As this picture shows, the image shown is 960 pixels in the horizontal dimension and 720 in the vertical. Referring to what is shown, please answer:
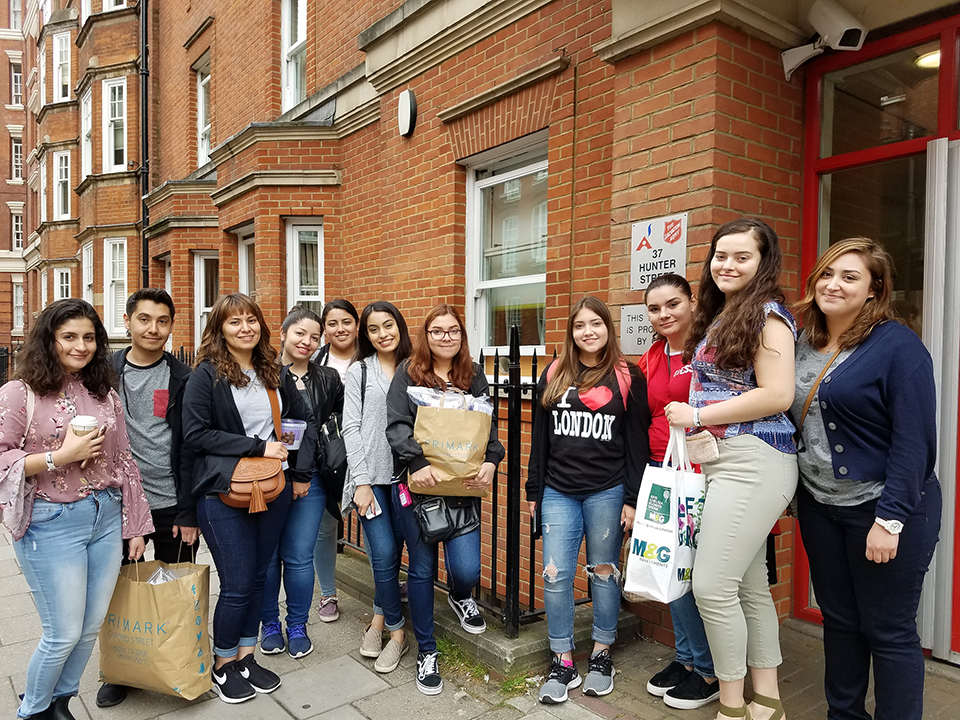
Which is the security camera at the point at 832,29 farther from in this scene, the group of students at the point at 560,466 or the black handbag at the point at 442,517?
the black handbag at the point at 442,517

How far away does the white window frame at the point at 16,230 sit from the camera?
108 feet

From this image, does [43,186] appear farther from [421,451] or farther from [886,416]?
[886,416]

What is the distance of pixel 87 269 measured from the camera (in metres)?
16.9

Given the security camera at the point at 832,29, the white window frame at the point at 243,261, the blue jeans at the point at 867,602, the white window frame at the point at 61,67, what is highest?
the white window frame at the point at 61,67

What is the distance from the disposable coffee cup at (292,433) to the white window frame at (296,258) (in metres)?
4.62

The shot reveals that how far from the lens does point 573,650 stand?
3262 millimetres

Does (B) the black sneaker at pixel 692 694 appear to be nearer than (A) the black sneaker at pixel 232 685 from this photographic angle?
Yes

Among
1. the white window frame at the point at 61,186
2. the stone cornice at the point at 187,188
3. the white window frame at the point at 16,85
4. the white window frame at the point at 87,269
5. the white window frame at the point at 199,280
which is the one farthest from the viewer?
the white window frame at the point at 16,85

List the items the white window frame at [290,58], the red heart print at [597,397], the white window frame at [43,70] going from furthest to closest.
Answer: the white window frame at [43,70] < the white window frame at [290,58] < the red heart print at [597,397]

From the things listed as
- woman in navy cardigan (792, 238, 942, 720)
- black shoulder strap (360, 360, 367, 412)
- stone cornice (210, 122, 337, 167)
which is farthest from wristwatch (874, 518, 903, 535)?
stone cornice (210, 122, 337, 167)

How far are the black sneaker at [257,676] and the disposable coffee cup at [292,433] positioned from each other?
1055 mm

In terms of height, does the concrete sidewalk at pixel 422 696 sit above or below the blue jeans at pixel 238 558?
below

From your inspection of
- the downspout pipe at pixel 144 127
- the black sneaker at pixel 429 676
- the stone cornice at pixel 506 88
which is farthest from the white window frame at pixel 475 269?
the downspout pipe at pixel 144 127

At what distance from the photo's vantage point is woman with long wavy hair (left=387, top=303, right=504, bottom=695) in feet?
10.5
